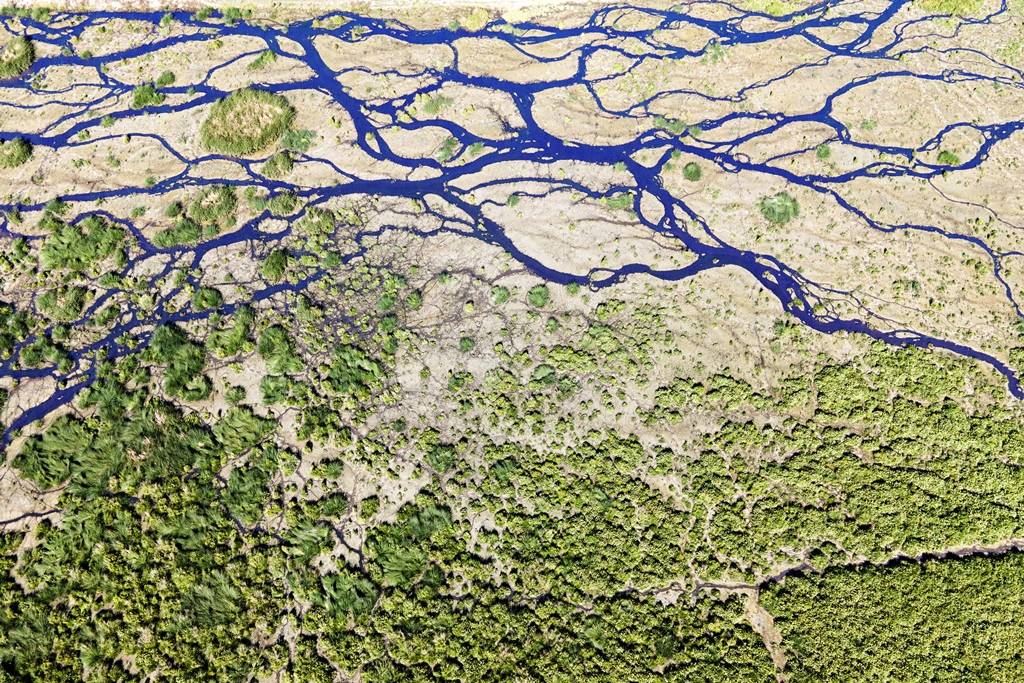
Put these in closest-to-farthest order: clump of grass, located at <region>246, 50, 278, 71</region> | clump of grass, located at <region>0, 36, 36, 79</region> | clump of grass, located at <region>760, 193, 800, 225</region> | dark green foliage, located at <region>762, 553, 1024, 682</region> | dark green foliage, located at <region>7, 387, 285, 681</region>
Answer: dark green foliage, located at <region>7, 387, 285, 681</region>
dark green foliage, located at <region>762, 553, 1024, 682</region>
clump of grass, located at <region>760, 193, 800, 225</region>
clump of grass, located at <region>0, 36, 36, 79</region>
clump of grass, located at <region>246, 50, 278, 71</region>

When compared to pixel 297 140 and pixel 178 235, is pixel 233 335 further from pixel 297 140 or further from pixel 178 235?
pixel 297 140

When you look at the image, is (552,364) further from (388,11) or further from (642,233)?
(388,11)

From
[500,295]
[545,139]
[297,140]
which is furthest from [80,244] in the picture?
[545,139]

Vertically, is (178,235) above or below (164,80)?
below

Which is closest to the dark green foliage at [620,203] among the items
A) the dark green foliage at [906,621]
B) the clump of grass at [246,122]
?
the clump of grass at [246,122]

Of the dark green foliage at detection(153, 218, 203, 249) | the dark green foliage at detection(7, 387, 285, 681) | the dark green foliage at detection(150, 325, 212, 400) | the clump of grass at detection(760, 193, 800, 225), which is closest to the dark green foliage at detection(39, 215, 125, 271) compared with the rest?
the dark green foliage at detection(153, 218, 203, 249)

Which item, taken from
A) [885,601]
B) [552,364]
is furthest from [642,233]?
[885,601]

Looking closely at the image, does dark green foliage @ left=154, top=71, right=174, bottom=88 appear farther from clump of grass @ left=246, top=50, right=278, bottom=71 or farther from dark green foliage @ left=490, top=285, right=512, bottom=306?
dark green foliage @ left=490, top=285, right=512, bottom=306
